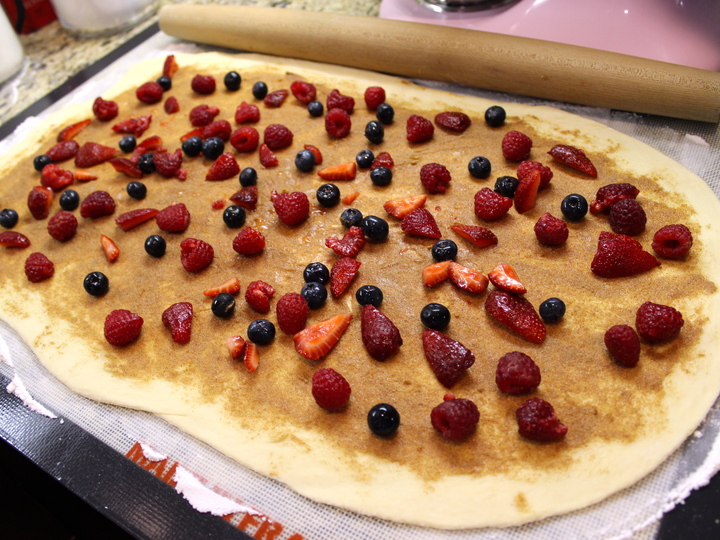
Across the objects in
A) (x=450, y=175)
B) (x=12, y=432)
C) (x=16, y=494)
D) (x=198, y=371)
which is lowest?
(x=16, y=494)

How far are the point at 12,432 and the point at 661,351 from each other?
2328 millimetres

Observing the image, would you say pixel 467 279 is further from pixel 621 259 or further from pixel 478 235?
pixel 621 259

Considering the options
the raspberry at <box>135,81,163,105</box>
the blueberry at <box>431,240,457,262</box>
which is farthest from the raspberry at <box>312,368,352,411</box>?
the raspberry at <box>135,81,163,105</box>

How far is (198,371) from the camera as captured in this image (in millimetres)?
2041

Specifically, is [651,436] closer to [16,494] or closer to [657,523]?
[657,523]

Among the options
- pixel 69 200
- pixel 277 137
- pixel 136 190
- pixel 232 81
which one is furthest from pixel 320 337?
pixel 232 81

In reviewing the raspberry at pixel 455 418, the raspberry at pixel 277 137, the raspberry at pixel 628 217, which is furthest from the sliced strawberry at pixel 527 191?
the raspberry at pixel 277 137

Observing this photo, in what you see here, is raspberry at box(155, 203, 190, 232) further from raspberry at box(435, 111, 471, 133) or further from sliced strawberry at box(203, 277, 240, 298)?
raspberry at box(435, 111, 471, 133)

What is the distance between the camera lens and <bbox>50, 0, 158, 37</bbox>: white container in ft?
12.7

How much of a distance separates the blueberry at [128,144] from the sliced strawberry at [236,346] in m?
1.50

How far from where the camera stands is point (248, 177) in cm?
260

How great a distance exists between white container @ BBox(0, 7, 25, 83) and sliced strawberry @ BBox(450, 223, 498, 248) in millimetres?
3355

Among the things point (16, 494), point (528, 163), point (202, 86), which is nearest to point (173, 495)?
point (16, 494)

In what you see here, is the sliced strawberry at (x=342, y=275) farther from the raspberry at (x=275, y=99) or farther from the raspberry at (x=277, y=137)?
the raspberry at (x=275, y=99)
